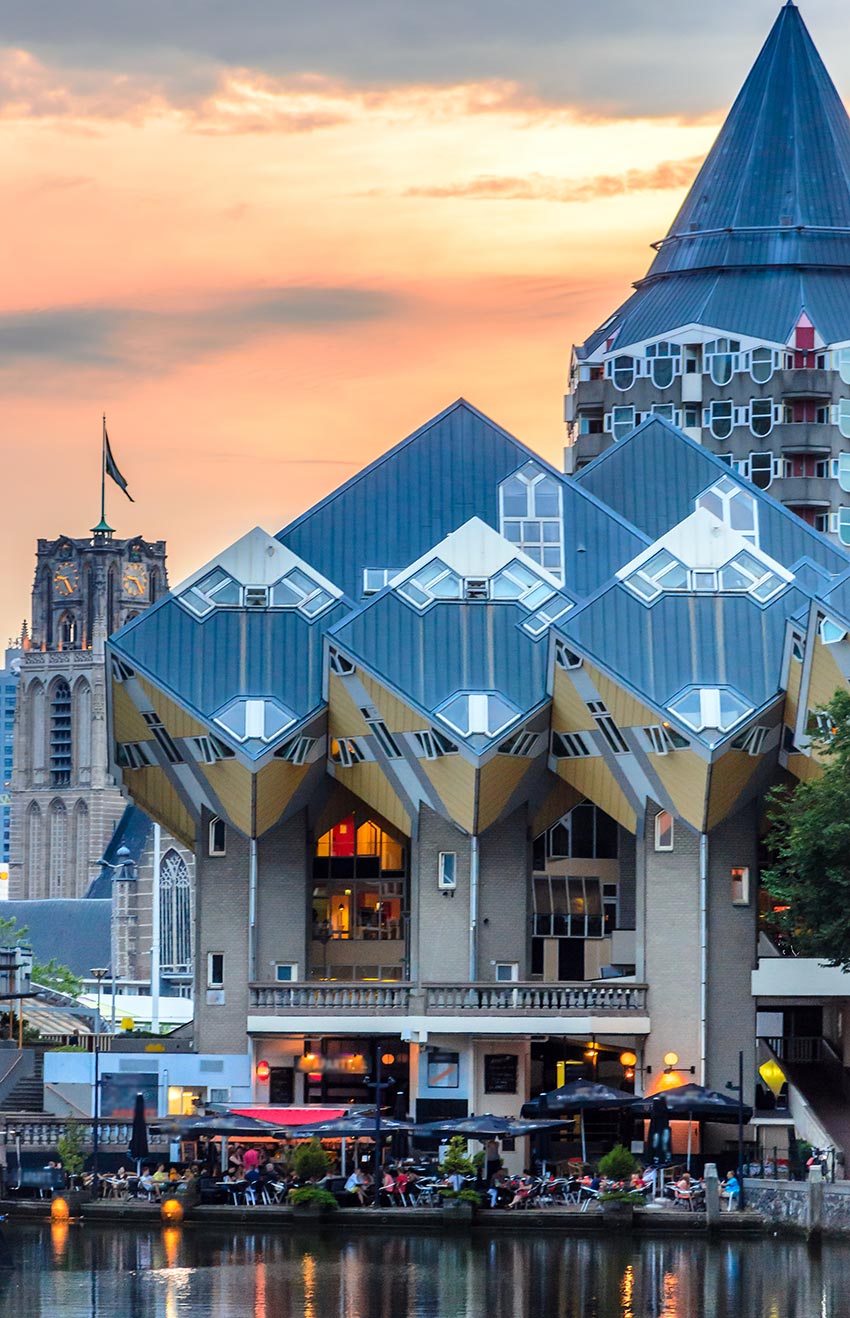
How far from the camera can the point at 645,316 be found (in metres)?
152

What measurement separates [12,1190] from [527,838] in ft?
88.9

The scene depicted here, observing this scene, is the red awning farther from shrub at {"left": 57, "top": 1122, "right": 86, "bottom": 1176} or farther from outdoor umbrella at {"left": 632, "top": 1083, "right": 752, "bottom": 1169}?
outdoor umbrella at {"left": 632, "top": 1083, "right": 752, "bottom": 1169}

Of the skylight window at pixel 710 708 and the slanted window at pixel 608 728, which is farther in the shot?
the slanted window at pixel 608 728

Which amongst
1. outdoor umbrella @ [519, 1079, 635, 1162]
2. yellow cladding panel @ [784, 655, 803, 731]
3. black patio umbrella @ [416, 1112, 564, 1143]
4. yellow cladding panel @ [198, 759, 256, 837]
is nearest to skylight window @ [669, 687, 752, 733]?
yellow cladding panel @ [784, 655, 803, 731]

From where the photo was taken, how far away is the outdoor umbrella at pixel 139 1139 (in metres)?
103

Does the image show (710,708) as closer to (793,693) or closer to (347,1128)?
(793,693)

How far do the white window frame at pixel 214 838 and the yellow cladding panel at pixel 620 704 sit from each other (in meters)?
16.7

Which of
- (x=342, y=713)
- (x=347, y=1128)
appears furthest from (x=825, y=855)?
(x=342, y=713)

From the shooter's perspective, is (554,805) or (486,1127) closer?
(486,1127)

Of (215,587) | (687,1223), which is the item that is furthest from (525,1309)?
(215,587)

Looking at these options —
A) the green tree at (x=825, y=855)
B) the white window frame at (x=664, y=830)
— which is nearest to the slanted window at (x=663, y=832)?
the white window frame at (x=664, y=830)

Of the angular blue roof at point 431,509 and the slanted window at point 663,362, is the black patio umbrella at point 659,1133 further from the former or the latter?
the slanted window at point 663,362

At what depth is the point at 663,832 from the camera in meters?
116

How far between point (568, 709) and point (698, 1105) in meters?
17.6
